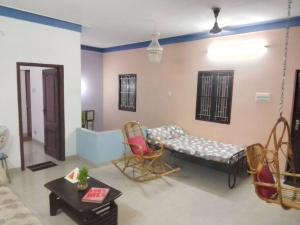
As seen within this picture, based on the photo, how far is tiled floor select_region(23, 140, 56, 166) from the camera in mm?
4632

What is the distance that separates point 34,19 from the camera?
3945 mm

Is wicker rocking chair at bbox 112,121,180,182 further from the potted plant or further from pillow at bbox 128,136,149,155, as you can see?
the potted plant

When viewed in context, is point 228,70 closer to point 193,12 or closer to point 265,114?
point 265,114

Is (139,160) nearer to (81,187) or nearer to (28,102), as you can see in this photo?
(81,187)

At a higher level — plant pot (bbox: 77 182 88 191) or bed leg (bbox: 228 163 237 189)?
plant pot (bbox: 77 182 88 191)

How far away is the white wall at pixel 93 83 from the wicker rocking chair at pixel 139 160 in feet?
9.96

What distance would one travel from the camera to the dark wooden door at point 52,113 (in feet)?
15.2

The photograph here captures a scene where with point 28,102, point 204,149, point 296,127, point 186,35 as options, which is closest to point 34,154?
point 28,102

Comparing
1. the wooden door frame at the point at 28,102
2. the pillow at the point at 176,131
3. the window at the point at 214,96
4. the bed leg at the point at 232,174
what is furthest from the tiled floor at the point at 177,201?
the wooden door frame at the point at 28,102

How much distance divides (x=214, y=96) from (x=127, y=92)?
2.84 m

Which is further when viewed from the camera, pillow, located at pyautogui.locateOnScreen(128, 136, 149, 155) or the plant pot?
pillow, located at pyautogui.locateOnScreen(128, 136, 149, 155)

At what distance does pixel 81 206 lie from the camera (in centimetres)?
226

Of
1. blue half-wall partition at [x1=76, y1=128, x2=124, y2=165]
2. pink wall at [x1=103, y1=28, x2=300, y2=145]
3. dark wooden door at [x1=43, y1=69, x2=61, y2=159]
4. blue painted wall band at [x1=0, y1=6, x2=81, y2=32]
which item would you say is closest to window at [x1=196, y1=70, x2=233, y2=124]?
pink wall at [x1=103, y1=28, x2=300, y2=145]

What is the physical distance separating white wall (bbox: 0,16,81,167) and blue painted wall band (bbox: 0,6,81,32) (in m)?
0.07
